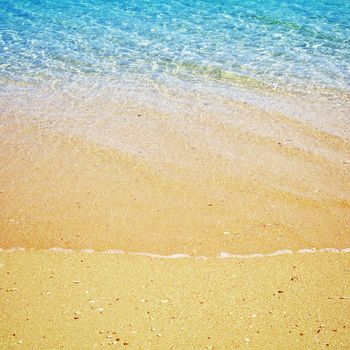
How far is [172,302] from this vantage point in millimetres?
4062

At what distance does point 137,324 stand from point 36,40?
9633 mm

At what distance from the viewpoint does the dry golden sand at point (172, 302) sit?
3.66 meters

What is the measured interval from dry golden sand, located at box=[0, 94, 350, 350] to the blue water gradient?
6.06 ft

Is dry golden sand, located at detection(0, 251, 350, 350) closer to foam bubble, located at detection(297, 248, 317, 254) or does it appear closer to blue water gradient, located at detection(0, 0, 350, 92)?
foam bubble, located at detection(297, 248, 317, 254)

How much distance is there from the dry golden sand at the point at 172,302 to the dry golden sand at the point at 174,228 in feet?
0.04

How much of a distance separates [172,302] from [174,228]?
4.28ft


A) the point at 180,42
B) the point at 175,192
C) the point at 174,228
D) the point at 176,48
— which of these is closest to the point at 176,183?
the point at 175,192

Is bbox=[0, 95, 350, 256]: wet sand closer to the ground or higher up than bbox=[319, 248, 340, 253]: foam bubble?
closer to the ground

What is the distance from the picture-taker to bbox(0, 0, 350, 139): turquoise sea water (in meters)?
8.98

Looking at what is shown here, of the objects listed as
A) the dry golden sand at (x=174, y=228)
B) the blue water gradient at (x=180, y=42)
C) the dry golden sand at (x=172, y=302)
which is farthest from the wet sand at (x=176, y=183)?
the blue water gradient at (x=180, y=42)

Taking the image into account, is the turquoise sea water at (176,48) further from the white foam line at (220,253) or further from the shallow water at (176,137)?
the white foam line at (220,253)

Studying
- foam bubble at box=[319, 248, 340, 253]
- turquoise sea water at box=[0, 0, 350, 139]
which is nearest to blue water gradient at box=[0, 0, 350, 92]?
turquoise sea water at box=[0, 0, 350, 139]

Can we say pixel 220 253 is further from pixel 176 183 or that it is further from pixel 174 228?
pixel 176 183

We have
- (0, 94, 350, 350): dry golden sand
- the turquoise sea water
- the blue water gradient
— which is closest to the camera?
(0, 94, 350, 350): dry golden sand
